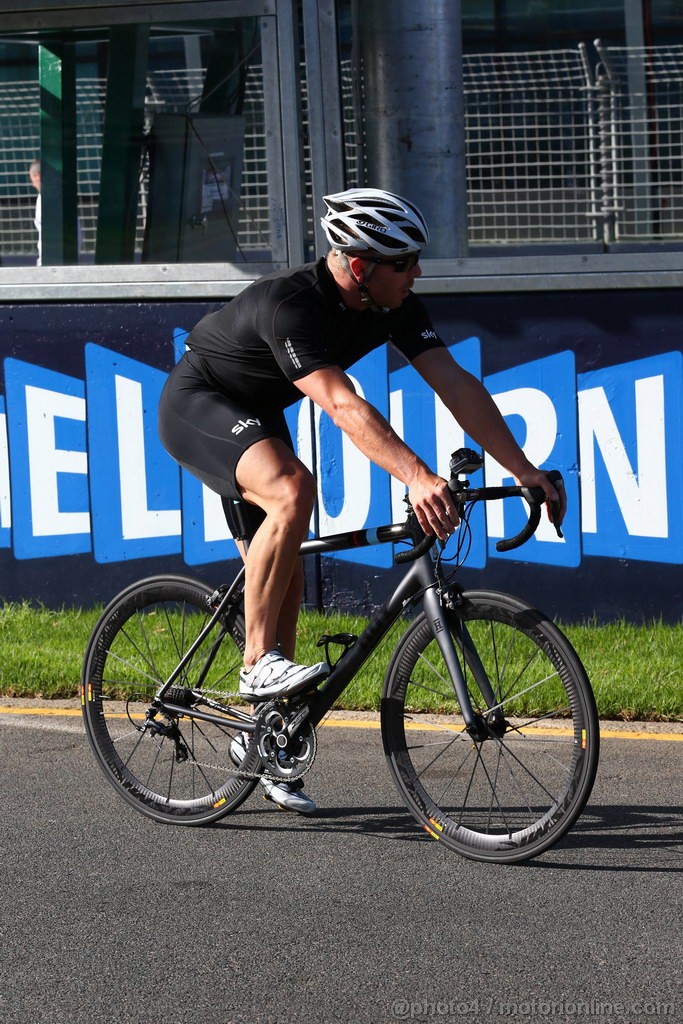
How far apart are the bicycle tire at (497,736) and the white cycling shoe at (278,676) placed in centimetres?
23

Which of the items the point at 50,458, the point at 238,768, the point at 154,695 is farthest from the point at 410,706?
A: the point at 50,458

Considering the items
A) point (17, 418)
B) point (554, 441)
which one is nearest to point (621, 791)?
point (554, 441)

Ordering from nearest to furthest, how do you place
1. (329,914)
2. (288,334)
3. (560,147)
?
(329,914) < (288,334) < (560,147)

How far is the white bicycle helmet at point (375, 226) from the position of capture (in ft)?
13.8

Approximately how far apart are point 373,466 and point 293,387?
2.93m

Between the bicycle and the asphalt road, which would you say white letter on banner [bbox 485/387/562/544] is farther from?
the bicycle

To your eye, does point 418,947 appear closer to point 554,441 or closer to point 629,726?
point 629,726

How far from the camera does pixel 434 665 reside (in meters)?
4.29

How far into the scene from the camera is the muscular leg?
4.27 metres

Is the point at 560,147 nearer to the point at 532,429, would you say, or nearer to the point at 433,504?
the point at 532,429

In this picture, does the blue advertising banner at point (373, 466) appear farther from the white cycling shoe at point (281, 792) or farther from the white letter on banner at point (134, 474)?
the white cycling shoe at point (281, 792)

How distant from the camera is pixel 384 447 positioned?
13.0ft

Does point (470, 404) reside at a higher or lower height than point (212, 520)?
higher

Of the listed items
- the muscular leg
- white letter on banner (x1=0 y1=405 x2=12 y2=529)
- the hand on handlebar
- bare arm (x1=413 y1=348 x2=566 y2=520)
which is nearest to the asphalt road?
the muscular leg
